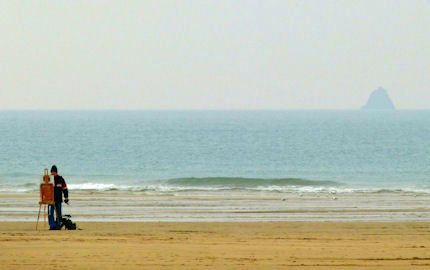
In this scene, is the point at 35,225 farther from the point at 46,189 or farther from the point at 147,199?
the point at 147,199

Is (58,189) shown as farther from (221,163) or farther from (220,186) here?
(221,163)

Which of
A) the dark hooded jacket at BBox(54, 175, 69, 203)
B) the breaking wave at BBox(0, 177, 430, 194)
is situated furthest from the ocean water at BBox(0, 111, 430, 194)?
the dark hooded jacket at BBox(54, 175, 69, 203)

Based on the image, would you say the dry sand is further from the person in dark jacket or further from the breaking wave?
the breaking wave

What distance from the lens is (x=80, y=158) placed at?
8175 centimetres

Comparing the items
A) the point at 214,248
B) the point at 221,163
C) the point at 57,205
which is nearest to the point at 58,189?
the point at 57,205

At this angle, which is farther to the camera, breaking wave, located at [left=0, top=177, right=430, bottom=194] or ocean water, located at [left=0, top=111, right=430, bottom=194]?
ocean water, located at [left=0, top=111, right=430, bottom=194]

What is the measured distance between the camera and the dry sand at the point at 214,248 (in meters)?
16.9

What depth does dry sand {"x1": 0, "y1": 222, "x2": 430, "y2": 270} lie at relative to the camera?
Result: 55.4ft

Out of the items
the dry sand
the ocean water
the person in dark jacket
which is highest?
the ocean water

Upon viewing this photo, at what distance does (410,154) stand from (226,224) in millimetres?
62967

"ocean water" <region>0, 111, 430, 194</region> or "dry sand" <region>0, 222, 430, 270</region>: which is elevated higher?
"ocean water" <region>0, 111, 430, 194</region>

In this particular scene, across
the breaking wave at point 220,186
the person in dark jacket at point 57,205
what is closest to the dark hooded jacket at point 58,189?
the person in dark jacket at point 57,205

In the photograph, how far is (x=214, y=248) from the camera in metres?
18.9

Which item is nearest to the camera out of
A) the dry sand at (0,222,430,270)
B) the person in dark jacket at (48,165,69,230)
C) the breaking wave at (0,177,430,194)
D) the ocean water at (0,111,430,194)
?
the dry sand at (0,222,430,270)
